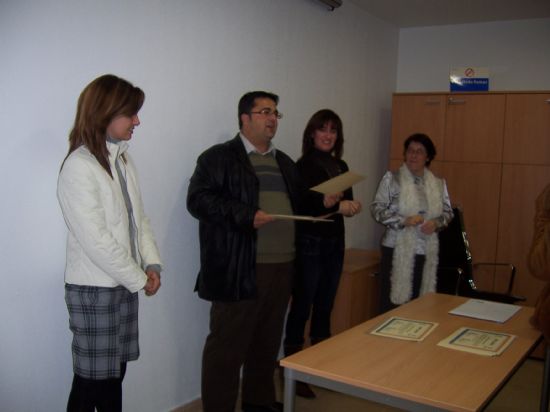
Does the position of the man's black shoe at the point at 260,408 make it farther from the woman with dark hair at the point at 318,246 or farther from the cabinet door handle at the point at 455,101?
the cabinet door handle at the point at 455,101

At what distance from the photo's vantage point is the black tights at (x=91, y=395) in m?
2.09

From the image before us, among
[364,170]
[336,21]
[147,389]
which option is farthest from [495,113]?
[147,389]

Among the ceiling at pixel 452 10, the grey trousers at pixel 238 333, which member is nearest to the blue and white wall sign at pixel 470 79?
the ceiling at pixel 452 10

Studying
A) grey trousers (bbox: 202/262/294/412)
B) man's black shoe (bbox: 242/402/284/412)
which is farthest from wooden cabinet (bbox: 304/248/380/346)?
grey trousers (bbox: 202/262/294/412)

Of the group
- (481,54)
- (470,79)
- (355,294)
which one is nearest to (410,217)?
(355,294)

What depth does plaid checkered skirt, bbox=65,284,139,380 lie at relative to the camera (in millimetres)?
2041

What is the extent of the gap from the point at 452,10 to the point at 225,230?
3228 mm

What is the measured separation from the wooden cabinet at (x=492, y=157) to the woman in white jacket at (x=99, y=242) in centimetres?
332

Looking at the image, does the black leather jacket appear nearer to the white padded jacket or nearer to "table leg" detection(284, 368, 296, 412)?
the white padded jacket

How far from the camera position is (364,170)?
509 centimetres

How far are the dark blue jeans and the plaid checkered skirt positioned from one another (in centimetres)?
140

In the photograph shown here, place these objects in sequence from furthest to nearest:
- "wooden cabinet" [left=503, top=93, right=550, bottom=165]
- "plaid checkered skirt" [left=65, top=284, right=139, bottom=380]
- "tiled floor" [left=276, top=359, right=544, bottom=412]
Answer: "wooden cabinet" [left=503, top=93, right=550, bottom=165] → "tiled floor" [left=276, top=359, right=544, bottom=412] → "plaid checkered skirt" [left=65, top=284, right=139, bottom=380]

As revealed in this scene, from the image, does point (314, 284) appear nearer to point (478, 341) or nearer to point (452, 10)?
point (478, 341)

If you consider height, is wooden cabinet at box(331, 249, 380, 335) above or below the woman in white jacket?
below
